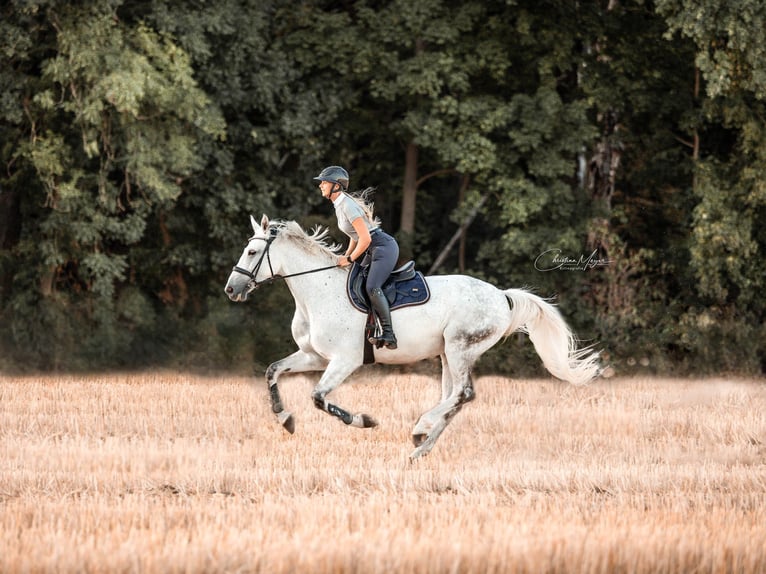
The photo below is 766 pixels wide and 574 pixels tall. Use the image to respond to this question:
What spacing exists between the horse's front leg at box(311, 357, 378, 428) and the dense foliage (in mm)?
10567

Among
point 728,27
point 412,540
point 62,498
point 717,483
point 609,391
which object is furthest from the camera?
point 728,27

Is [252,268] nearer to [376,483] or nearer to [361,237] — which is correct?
[361,237]

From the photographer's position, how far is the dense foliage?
72.9 ft

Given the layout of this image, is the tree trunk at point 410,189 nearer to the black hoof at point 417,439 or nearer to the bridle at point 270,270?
the bridle at point 270,270

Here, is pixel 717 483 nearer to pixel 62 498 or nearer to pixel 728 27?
pixel 62 498

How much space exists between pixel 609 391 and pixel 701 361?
6888 mm

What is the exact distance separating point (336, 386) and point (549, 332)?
7.96 ft

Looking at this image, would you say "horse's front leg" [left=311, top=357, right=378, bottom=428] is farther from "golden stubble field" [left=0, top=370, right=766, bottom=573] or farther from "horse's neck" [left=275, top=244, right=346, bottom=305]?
"horse's neck" [left=275, top=244, right=346, bottom=305]

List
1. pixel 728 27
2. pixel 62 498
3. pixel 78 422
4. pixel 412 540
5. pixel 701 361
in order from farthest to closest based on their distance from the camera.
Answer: pixel 701 361, pixel 728 27, pixel 78 422, pixel 62 498, pixel 412 540

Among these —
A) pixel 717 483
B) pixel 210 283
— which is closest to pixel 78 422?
pixel 717 483

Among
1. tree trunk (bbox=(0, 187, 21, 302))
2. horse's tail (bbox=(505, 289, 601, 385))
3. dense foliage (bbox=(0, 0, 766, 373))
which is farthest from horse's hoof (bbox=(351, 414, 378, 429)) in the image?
tree trunk (bbox=(0, 187, 21, 302))

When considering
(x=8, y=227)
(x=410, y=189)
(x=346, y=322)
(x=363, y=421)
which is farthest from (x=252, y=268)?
(x=410, y=189)

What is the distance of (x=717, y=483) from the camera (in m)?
10.2

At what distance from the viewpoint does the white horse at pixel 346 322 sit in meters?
11.7
